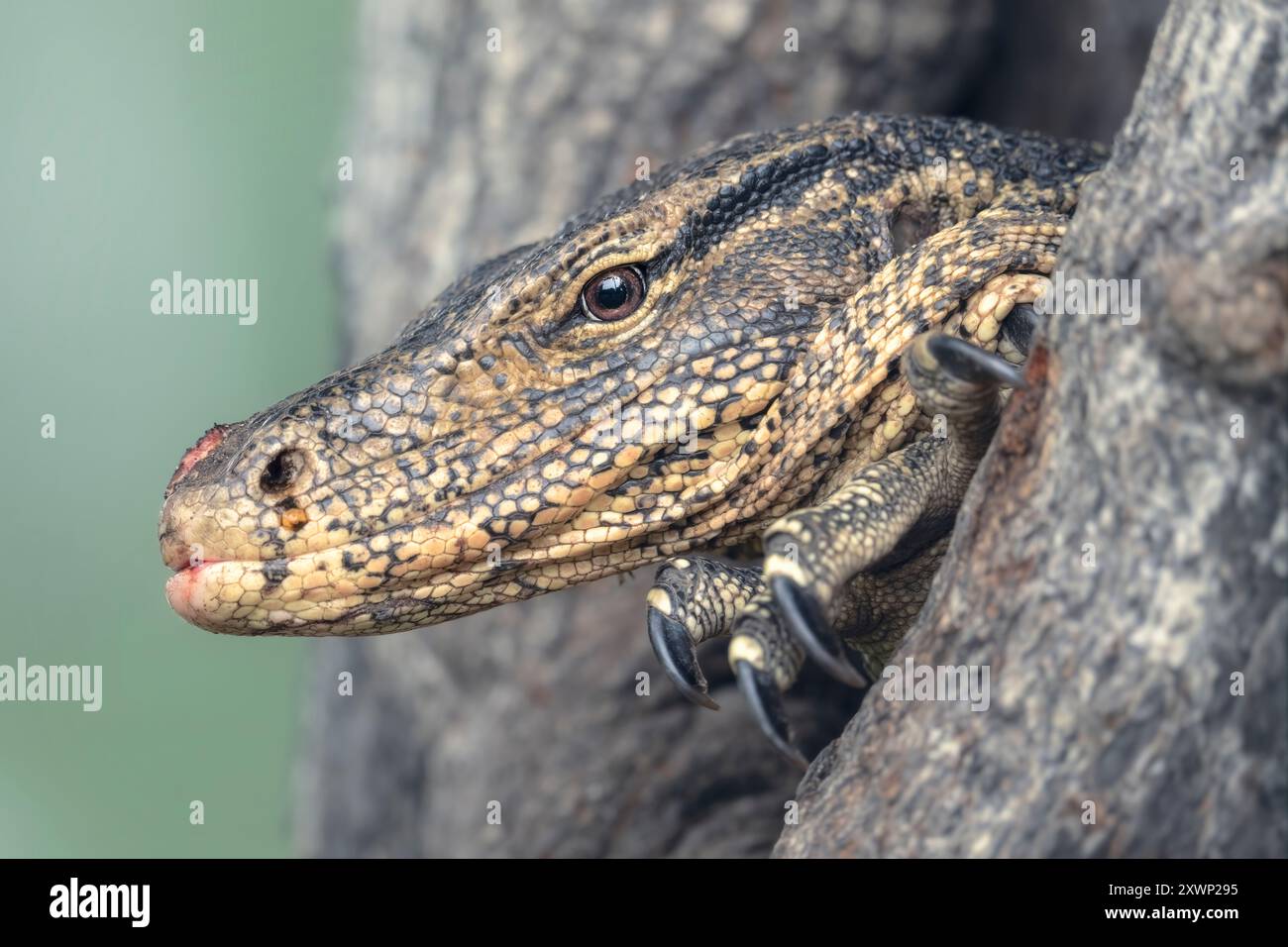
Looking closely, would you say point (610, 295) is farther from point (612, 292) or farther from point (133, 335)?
point (133, 335)

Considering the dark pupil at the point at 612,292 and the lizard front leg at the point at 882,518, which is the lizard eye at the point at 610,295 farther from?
the lizard front leg at the point at 882,518

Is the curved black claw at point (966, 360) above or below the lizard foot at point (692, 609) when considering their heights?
above

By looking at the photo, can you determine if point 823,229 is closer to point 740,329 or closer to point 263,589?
point 740,329

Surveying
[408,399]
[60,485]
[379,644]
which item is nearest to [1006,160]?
[408,399]

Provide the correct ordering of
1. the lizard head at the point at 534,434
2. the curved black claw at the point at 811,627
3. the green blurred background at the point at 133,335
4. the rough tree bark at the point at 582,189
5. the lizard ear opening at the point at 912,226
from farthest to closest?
the green blurred background at the point at 133,335, the rough tree bark at the point at 582,189, the lizard ear opening at the point at 912,226, the lizard head at the point at 534,434, the curved black claw at the point at 811,627

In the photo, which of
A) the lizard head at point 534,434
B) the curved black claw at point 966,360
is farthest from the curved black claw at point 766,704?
the curved black claw at point 966,360

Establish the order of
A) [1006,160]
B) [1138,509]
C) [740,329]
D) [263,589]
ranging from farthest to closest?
[1006,160]
[740,329]
[263,589]
[1138,509]

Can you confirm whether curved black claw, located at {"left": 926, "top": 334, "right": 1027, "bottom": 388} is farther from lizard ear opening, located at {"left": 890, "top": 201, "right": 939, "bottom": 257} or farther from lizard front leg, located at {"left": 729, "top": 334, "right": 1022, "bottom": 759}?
lizard ear opening, located at {"left": 890, "top": 201, "right": 939, "bottom": 257}
